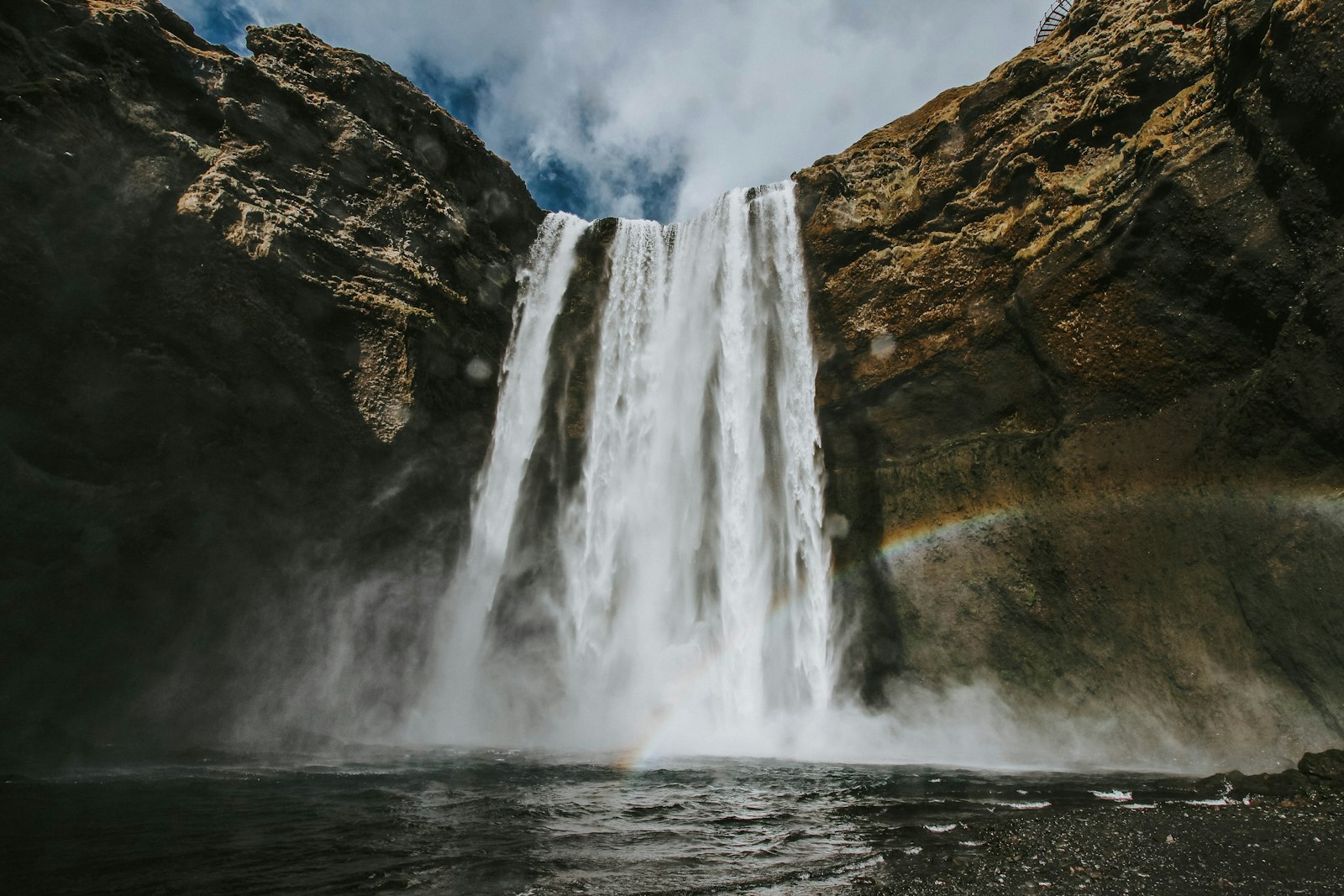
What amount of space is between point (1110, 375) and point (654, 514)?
11.2 m

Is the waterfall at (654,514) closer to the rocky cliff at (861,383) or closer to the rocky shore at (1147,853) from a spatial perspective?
the rocky cliff at (861,383)

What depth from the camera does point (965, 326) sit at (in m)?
15.9

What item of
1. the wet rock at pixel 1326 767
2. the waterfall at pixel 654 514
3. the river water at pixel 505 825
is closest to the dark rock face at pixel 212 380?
the waterfall at pixel 654 514

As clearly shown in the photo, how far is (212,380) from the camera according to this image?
14812 millimetres

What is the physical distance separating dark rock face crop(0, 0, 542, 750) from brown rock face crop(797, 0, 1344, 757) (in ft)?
36.0

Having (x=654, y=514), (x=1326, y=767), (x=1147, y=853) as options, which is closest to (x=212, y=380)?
(x=654, y=514)

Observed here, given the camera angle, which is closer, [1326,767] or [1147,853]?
[1147,853]

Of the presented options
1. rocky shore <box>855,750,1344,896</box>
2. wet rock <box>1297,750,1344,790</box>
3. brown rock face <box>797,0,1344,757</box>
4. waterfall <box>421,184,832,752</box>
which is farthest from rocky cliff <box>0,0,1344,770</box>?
rocky shore <box>855,750,1344,896</box>

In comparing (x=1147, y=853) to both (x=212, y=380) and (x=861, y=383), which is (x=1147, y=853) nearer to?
(x=861, y=383)

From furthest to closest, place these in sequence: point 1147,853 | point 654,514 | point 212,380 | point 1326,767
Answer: point 654,514 < point 212,380 < point 1326,767 < point 1147,853

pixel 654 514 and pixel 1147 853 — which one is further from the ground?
pixel 654 514

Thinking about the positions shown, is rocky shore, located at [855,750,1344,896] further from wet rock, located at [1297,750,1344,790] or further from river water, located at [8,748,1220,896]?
wet rock, located at [1297,750,1344,790]

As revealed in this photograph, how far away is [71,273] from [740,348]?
48.1ft

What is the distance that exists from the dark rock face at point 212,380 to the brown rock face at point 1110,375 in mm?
10969
